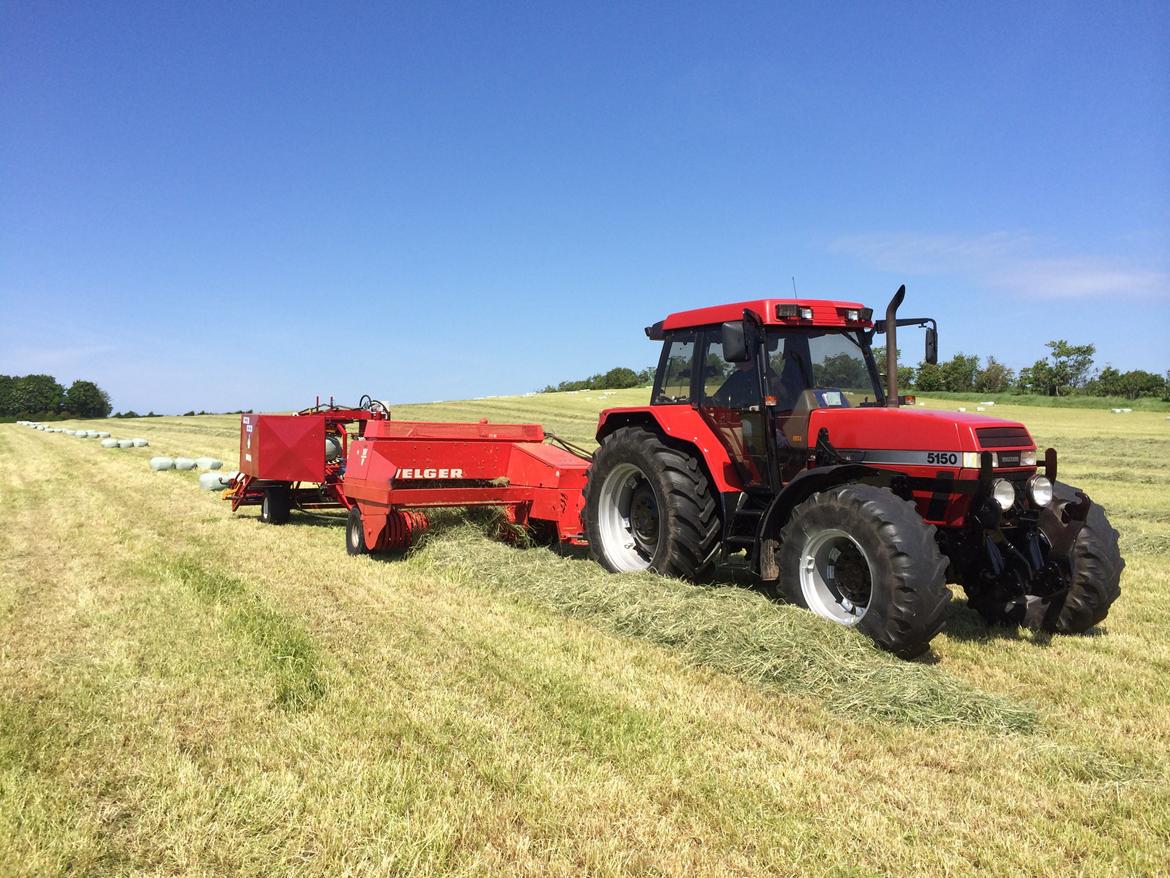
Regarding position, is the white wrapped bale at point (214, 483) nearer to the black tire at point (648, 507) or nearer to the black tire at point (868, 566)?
the black tire at point (648, 507)

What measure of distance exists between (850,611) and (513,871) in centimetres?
293

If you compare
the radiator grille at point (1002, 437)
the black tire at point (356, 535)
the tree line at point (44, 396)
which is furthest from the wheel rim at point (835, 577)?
the tree line at point (44, 396)

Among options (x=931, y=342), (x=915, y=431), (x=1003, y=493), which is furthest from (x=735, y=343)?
(x=1003, y=493)

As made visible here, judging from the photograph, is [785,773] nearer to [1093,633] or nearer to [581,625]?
[581,625]

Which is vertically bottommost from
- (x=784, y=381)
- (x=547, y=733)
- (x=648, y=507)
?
(x=547, y=733)

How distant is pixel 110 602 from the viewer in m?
5.51

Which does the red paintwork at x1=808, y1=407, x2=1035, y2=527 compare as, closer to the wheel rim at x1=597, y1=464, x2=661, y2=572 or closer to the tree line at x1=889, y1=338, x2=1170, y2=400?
the wheel rim at x1=597, y1=464, x2=661, y2=572

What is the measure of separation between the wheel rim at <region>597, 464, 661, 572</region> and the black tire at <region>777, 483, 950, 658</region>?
159cm

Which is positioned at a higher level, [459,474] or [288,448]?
[288,448]

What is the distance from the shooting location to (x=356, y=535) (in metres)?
7.61

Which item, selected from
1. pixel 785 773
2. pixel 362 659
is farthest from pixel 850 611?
pixel 362 659

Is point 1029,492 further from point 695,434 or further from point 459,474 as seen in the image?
point 459,474

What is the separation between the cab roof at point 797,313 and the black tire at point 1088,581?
170cm

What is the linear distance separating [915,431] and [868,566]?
2.86 feet
